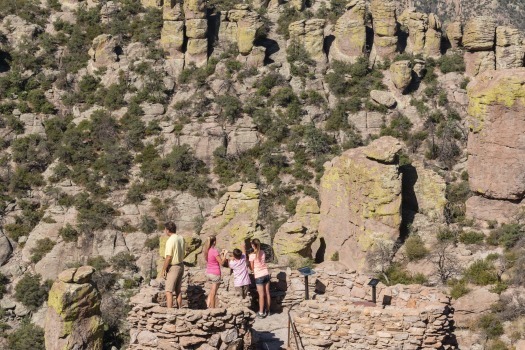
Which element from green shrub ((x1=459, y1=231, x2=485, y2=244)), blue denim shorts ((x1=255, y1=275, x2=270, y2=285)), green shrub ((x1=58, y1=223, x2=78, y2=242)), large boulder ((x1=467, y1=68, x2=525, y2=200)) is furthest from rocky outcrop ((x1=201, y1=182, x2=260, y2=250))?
green shrub ((x1=58, y1=223, x2=78, y2=242))

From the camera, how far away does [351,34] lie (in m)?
35.5

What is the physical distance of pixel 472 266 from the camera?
15633 millimetres

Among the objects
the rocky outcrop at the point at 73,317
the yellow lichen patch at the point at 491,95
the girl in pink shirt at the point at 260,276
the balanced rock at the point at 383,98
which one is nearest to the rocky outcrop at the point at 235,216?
the rocky outcrop at the point at 73,317

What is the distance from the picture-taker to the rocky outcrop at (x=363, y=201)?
18109mm

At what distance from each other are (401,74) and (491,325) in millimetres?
21395

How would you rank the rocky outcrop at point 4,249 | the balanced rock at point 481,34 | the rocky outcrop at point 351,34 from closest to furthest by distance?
the rocky outcrop at point 4,249 < the balanced rock at point 481,34 < the rocky outcrop at point 351,34

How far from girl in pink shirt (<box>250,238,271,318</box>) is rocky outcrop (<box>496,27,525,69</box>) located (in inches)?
991

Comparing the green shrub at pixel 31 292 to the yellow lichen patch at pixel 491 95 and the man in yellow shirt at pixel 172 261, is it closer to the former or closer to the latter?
the man in yellow shirt at pixel 172 261

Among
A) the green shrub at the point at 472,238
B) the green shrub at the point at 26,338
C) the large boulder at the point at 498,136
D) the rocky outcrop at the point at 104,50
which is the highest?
the rocky outcrop at the point at 104,50

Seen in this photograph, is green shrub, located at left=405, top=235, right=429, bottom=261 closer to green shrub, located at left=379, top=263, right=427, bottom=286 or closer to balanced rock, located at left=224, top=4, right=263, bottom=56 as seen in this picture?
green shrub, located at left=379, top=263, right=427, bottom=286

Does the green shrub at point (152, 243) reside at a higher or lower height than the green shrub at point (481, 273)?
lower

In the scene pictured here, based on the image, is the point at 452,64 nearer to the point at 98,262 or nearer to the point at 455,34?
the point at 455,34

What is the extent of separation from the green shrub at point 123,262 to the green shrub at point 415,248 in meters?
11.9

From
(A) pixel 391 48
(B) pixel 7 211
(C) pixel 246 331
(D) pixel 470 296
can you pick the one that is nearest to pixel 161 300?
(C) pixel 246 331
